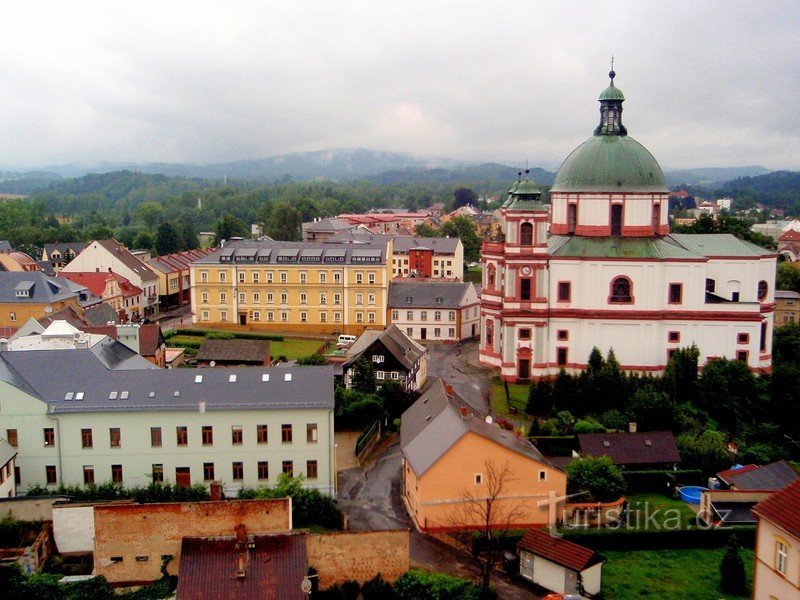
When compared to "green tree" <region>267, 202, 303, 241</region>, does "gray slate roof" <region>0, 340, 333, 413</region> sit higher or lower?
lower

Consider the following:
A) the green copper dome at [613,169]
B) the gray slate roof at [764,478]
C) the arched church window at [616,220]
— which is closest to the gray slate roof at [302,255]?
the green copper dome at [613,169]

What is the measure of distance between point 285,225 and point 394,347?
75292 mm

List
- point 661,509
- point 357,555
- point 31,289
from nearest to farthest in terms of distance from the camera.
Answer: point 357,555
point 661,509
point 31,289

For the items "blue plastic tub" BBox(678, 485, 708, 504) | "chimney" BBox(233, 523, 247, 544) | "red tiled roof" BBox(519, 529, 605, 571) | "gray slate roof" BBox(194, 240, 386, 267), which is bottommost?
"blue plastic tub" BBox(678, 485, 708, 504)

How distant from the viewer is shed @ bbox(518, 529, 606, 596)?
1045 inches

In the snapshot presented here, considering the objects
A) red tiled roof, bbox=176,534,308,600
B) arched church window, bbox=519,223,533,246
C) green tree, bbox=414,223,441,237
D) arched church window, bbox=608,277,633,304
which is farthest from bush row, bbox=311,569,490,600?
green tree, bbox=414,223,441,237

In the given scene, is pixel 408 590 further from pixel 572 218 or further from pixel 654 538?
pixel 572 218

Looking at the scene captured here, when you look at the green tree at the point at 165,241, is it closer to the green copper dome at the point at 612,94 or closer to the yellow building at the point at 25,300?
the yellow building at the point at 25,300

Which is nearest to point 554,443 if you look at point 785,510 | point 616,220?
point 785,510

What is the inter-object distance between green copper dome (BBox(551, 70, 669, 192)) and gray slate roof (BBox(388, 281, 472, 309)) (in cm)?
1353

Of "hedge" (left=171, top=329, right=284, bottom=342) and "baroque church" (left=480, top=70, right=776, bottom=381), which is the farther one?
"hedge" (left=171, top=329, right=284, bottom=342)

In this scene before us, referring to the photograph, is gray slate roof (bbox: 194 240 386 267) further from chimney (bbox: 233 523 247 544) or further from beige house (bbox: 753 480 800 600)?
beige house (bbox: 753 480 800 600)

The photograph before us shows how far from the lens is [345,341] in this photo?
6128cm

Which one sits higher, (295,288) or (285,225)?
(285,225)
